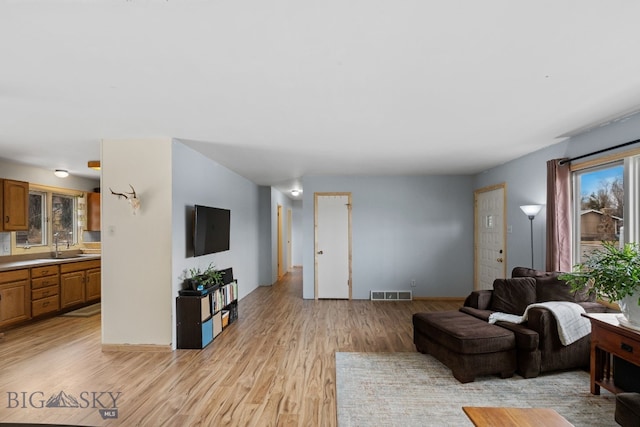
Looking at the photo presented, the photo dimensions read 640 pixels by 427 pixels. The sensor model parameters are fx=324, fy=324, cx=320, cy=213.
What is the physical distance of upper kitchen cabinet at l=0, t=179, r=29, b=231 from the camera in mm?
4793

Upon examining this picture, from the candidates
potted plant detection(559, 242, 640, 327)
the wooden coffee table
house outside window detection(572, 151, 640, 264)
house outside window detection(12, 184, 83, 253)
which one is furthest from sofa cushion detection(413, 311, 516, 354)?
house outside window detection(12, 184, 83, 253)

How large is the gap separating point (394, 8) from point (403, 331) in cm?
393

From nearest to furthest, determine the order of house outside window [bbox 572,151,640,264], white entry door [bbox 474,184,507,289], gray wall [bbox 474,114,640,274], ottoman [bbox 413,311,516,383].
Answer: ottoman [bbox 413,311,516,383]
house outside window [bbox 572,151,640,264]
gray wall [bbox 474,114,640,274]
white entry door [bbox 474,184,507,289]

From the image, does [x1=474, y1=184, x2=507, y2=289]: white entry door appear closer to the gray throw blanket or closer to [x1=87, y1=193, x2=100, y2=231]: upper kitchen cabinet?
the gray throw blanket

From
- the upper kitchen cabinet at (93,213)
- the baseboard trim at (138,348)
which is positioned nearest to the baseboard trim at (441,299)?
the baseboard trim at (138,348)

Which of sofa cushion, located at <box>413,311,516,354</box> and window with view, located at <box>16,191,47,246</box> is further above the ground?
window with view, located at <box>16,191,47,246</box>

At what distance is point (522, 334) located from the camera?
9.64 ft

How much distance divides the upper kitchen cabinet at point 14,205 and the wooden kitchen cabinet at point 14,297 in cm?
80

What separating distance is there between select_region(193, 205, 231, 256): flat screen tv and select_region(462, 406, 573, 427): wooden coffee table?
11.1 ft

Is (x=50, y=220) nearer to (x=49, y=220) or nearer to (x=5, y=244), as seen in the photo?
(x=49, y=220)

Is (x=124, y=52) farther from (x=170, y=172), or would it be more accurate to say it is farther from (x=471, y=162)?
(x=471, y=162)

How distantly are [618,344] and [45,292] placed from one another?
6.96 metres

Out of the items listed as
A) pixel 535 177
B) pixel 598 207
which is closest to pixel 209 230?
pixel 535 177

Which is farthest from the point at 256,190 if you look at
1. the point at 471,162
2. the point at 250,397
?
the point at 250,397
